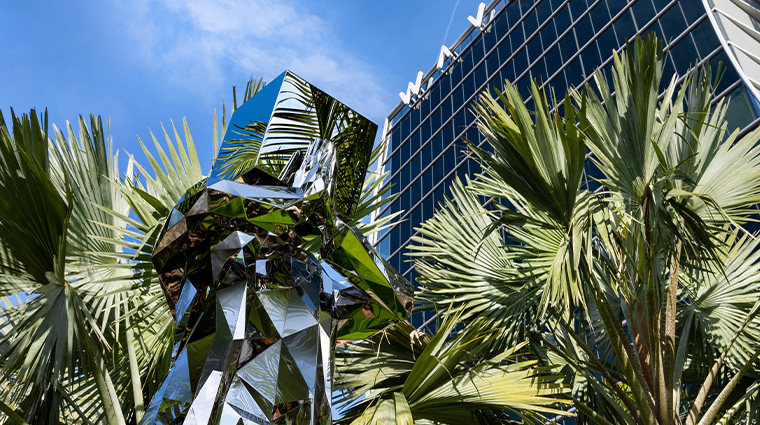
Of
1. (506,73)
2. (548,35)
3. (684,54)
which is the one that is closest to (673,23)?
(684,54)

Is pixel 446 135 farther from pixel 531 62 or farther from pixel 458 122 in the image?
pixel 531 62

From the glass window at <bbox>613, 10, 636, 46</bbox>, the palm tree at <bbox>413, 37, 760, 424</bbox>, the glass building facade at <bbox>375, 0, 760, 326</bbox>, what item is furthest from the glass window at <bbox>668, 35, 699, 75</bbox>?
the palm tree at <bbox>413, 37, 760, 424</bbox>

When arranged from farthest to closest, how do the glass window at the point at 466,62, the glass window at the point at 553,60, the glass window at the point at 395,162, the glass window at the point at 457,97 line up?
the glass window at the point at 395,162, the glass window at the point at 466,62, the glass window at the point at 457,97, the glass window at the point at 553,60

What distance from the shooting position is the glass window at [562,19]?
20.9 m

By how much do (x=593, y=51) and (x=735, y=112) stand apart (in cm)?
595

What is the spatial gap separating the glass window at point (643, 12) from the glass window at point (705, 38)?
187 centimetres

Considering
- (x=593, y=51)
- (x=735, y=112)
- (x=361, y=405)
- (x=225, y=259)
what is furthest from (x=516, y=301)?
(x=593, y=51)

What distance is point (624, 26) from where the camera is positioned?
60.4ft

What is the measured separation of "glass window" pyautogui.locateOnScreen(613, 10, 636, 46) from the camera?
1811 cm

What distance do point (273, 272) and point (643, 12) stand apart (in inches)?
768

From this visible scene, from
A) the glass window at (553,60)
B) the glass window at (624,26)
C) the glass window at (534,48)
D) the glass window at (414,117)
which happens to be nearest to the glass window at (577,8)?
the glass window at (553,60)

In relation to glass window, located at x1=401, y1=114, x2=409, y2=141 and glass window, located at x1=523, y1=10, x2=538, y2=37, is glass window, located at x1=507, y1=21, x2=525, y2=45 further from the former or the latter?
glass window, located at x1=401, y1=114, x2=409, y2=141

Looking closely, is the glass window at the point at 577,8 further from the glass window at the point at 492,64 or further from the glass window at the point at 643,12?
the glass window at the point at 492,64

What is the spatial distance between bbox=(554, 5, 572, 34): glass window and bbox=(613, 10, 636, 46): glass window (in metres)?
2.33
